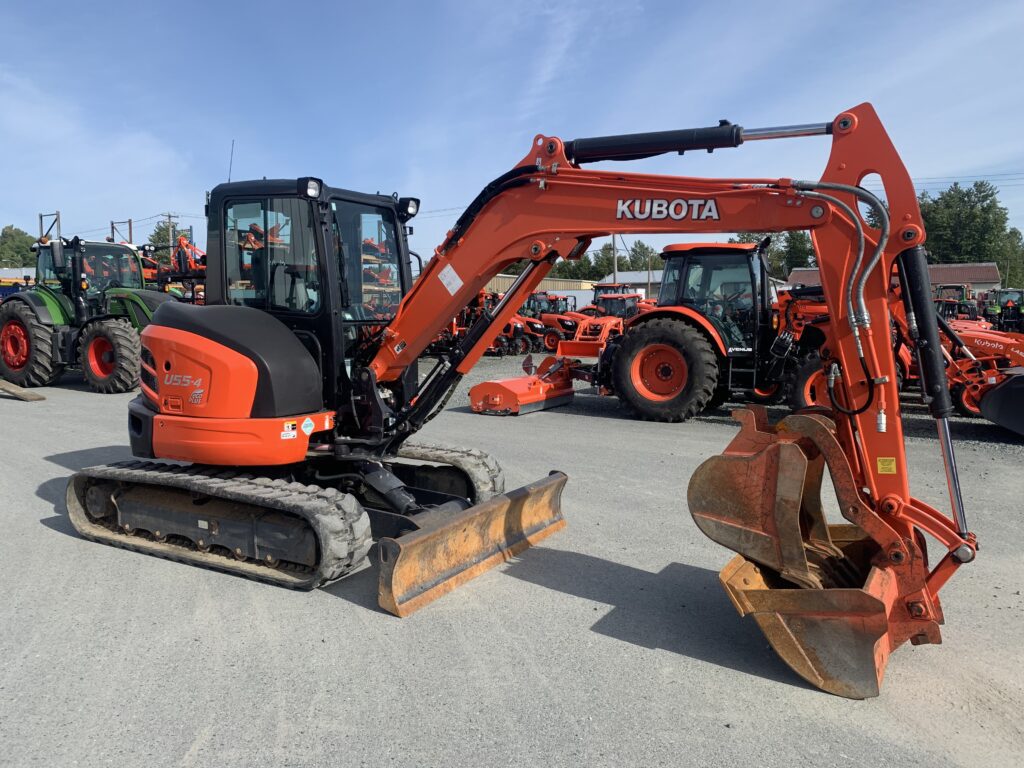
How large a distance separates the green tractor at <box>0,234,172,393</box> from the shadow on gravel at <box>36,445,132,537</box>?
16.9 ft

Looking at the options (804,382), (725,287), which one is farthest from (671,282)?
(804,382)

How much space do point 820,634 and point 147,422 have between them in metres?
4.39

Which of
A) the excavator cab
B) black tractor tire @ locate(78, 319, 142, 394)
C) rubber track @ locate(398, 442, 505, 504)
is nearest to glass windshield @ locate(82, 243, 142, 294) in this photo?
black tractor tire @ locate(78, 319, 142, 394)

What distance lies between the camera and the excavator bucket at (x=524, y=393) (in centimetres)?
1105

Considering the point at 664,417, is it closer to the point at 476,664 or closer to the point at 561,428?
the point at 561,428

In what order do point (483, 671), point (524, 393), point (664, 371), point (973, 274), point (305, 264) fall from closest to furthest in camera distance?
point (483, 671), point (305, 264), point (664, 371), point (524, 393), point (973, 274)

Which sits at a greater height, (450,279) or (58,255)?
(58,255)

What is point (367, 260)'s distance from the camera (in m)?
5.27

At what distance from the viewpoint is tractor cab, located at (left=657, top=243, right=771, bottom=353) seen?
10477 millimetres

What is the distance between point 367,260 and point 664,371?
6472 millimetres

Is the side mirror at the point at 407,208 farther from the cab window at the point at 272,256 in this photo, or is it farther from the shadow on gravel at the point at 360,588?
the shadow on gravel at the point at 360,588

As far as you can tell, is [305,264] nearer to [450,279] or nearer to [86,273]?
[450,279]

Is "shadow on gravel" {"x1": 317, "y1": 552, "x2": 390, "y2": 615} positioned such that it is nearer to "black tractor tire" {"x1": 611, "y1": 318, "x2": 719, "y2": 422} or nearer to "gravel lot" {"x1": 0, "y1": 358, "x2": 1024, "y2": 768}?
"gravel lot" {"x1": 0, "y1": 358, "x2": 1024, "y2": 768}

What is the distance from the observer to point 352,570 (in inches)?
174
